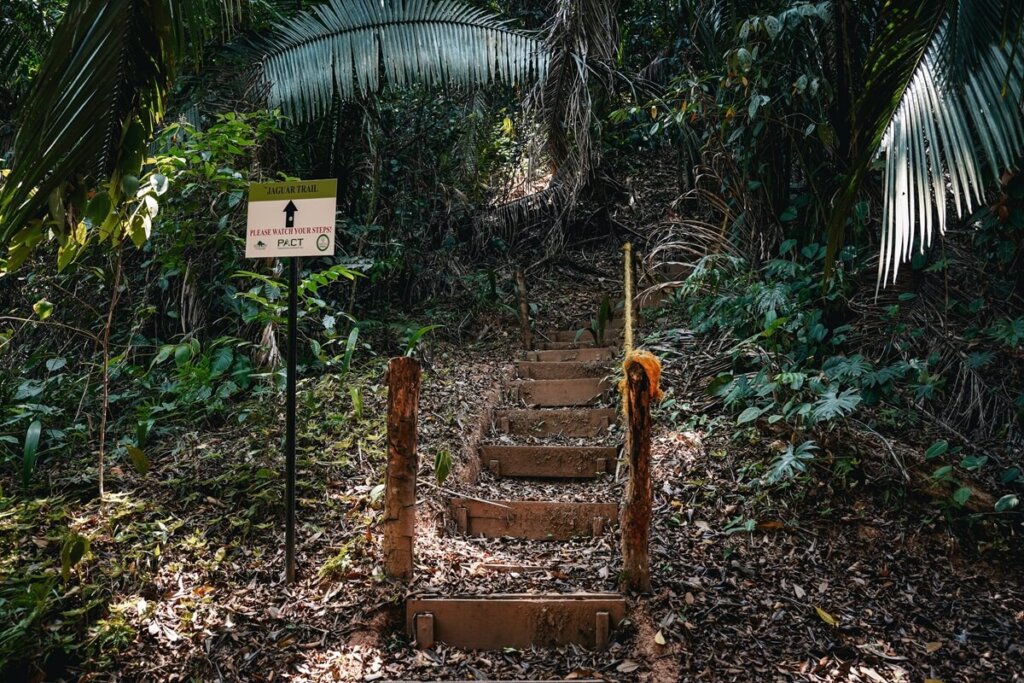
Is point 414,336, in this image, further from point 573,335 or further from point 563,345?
point 573,335

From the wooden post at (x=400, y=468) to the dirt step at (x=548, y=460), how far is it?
1571 mm

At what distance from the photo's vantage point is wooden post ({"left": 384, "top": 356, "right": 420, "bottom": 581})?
109 inches

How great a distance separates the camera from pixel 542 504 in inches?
139

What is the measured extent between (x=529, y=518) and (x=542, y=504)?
0.38 ft

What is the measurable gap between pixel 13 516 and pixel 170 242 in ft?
6.94

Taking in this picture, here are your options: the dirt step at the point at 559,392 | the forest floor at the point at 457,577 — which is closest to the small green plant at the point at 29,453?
the forest floor at the point at 457,577

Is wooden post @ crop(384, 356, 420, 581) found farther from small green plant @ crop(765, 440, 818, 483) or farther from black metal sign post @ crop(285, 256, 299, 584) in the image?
small green plant @ crop(765, 440, 818, 483)

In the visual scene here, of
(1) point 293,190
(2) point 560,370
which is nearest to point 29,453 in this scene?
(1) point 293,190

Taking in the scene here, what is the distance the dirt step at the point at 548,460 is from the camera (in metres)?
4.23

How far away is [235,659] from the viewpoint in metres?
2.41

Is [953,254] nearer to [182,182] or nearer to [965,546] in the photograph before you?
[965,546]

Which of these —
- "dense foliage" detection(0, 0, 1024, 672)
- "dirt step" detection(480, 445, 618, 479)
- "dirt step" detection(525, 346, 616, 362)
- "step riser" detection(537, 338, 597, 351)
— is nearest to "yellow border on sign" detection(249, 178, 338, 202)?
"dense foliage" detection(0, 0, 1024, 672)

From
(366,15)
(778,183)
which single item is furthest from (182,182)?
(778,183)

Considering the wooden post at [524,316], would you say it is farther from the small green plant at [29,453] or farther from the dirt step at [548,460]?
the small green plant at [29,453]
